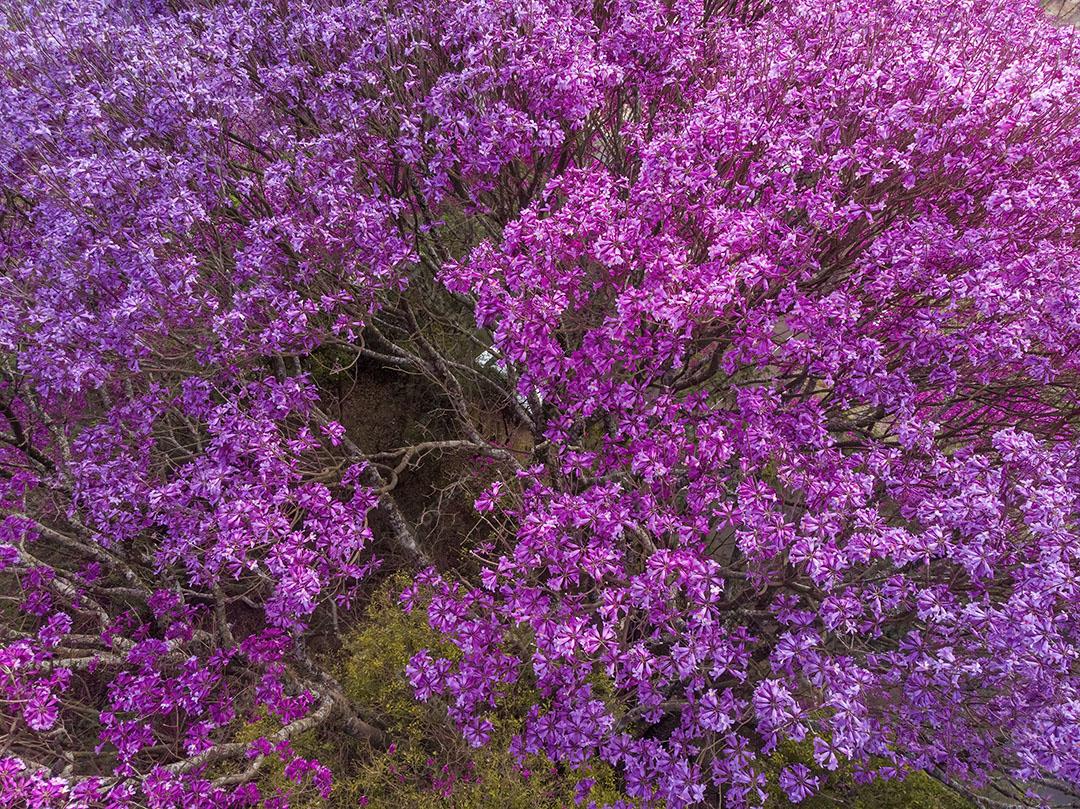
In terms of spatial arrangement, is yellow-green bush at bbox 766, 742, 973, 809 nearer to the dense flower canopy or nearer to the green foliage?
the dense flower canopy

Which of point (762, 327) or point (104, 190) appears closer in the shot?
point (762, 327)

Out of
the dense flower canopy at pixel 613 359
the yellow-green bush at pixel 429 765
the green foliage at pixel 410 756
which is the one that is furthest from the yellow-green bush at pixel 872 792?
the green foliage at pixel 410 756

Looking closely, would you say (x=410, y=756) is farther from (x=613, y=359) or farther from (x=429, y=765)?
(x=613, y=359)

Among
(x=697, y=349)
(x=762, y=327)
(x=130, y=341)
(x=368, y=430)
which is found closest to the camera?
(x=762, y=327)

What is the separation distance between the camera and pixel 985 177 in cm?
564

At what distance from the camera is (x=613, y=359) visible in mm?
5160

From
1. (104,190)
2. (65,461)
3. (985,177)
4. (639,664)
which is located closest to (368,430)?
(65,461)

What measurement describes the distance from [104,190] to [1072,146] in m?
9.87

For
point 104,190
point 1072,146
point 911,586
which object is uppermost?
point 104,190

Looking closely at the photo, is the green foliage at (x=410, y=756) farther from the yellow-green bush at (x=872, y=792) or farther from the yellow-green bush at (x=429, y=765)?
the yellow-green bush at (x=872, y=792)

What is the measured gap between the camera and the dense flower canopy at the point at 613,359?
168 inches

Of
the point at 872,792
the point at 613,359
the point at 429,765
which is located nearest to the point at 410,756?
the point at 429,765

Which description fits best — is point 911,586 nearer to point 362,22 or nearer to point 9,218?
point 362,22

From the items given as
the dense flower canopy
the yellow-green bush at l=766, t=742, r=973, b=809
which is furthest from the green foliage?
the yellow-green bush at l=766, t=742, r=973, b=809
